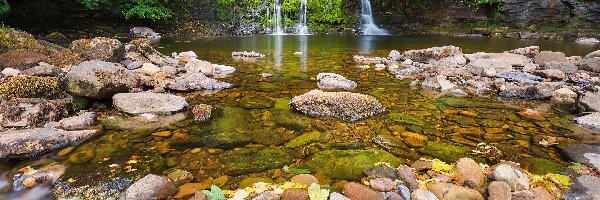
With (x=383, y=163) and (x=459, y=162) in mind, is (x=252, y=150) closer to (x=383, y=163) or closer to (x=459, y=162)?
(x=383, y=163)

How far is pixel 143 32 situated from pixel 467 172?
69.8 feet

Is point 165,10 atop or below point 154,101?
atop

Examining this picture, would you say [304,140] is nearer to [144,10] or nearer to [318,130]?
[318,130]

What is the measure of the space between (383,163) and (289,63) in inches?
270

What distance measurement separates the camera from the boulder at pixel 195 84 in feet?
20.8

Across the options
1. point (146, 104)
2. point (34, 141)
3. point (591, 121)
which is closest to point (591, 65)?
point (591, 121)

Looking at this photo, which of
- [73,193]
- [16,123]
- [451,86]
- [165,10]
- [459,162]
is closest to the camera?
[73,193]

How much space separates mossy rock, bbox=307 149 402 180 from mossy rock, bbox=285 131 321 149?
0.30m

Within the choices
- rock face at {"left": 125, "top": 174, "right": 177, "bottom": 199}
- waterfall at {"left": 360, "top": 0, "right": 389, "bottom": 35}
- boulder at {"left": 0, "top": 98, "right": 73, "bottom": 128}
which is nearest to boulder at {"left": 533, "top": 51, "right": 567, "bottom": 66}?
rock face at {"left": 125, "top": 174, "right": 177, "bottom": 199}

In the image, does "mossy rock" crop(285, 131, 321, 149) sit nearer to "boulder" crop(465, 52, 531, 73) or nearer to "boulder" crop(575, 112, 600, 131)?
"boulder" crop(575, 112, 600, 131)

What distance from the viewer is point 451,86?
6684 mm

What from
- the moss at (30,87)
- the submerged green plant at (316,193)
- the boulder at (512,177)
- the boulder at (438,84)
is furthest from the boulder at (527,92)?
the moss at (30,87)

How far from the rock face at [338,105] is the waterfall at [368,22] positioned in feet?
70.3

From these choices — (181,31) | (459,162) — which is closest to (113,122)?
(459,162)
